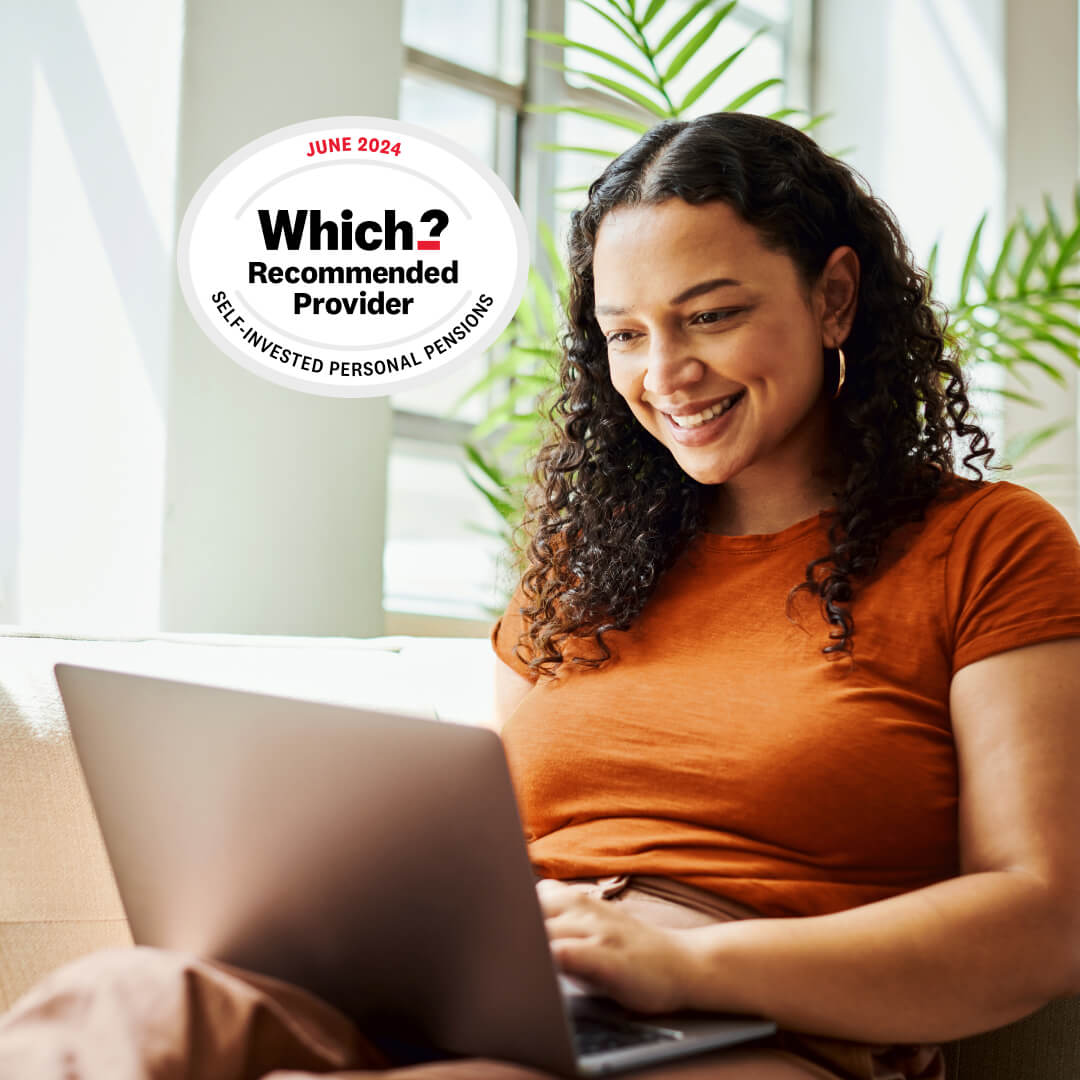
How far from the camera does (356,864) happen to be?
753 mm

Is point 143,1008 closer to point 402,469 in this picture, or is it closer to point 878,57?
point 402,469

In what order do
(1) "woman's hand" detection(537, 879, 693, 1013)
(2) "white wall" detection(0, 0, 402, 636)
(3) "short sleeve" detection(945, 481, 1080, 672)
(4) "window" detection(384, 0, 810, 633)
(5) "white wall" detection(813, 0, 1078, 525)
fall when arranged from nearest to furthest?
(1) "woman's hand" detection(537, 879, 693, 1013), (3) "short sleeve" detection(945, 481, 1080, 672), (2) "white wall" detection(0, 0, 402, 636), (4) "window" detection(384, 0, 810, 633), (5) "white wall" detection(813, 0, 1078, 525)

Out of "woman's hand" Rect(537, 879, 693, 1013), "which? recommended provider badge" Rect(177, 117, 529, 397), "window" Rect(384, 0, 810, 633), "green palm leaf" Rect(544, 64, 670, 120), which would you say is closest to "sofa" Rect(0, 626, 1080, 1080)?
A: "woman's hand" Rect(537, 879, 693, 1013)

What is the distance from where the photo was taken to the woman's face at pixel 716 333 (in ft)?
3.76

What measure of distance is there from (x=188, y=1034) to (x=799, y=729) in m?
0.52

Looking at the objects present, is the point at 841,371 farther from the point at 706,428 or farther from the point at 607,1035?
the point at 607,1035

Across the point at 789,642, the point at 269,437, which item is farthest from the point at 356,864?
the point at 269,437

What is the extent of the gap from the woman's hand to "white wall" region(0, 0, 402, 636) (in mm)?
1211

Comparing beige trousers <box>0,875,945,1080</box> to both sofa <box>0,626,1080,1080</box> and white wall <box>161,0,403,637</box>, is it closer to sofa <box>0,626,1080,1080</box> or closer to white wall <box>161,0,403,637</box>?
sofa <box>0,626,1080,1080</box>

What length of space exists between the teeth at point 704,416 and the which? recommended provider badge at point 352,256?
3.23 feet

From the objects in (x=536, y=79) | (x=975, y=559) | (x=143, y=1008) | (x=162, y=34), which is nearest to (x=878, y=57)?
(x=536, y=79)

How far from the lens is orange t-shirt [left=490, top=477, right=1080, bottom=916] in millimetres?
986

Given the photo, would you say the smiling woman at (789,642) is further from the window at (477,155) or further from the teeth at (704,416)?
the window at (477,155)

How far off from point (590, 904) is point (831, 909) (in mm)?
230
